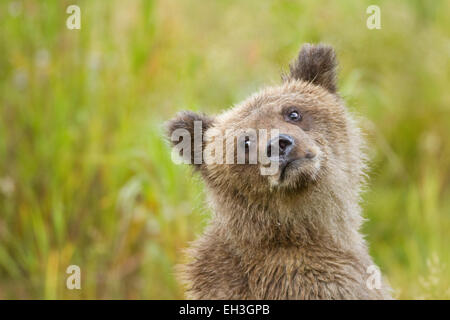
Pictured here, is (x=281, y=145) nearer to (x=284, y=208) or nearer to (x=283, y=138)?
(x=283, y=138)

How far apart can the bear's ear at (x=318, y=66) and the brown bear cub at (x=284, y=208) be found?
9.9 inches

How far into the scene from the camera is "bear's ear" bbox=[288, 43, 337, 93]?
506 cm


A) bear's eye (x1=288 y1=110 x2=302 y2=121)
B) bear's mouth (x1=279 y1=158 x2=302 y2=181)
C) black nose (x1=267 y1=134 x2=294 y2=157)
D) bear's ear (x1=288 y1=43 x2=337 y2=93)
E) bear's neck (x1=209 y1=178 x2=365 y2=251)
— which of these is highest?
bear's ear (x1=288 y1=43 x2=337 y2=93)

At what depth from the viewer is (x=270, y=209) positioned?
4.43 meters

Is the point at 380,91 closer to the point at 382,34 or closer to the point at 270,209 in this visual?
the point at 382,34

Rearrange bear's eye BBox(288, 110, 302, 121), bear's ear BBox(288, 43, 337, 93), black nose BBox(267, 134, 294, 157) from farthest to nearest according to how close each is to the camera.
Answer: bear's ear BBox(288, 43, 337, 93)
bear's eye BBox(288, 110, 302, 121)
black nose BBox(267, 134, 294, 157)

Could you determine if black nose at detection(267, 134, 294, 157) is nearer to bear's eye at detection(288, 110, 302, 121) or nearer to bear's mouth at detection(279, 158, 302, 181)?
bear's mouth at detection(279, 158, 302, 181)

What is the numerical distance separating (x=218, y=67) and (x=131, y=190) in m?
2.43

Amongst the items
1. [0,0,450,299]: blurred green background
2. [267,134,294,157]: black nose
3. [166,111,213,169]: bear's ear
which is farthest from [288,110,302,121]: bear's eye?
[0,0,450,299]: blurred green background

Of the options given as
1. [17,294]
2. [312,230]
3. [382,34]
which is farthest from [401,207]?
[17,294]

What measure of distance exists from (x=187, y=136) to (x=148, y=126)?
244 cm

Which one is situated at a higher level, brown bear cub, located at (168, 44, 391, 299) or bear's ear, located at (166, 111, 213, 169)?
bear's ear, located at (166, 111, 213, 169)

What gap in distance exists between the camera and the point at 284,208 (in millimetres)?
4402

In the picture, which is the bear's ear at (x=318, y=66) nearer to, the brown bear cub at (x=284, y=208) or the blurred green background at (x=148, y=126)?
the brown bear cub at (x=284, y=208)
